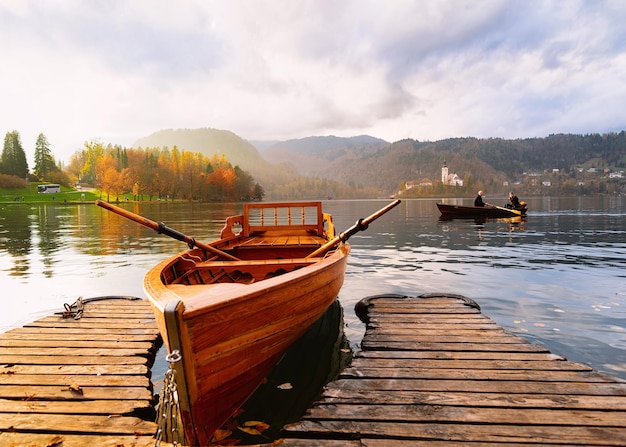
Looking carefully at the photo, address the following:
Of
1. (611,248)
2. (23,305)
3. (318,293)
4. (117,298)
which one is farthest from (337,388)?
(611,248)

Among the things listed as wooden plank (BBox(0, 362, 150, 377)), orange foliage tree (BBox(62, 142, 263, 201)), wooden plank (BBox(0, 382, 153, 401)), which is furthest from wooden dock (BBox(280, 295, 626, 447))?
orange foliage tree (BBox(62, 142, 263, 201))

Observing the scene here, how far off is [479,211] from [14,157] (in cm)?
11902

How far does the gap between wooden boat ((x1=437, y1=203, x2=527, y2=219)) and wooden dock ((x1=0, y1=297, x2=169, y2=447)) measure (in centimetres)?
3599

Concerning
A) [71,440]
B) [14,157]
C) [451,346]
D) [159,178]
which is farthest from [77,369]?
[14,157]

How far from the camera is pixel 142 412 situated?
13.2 ft

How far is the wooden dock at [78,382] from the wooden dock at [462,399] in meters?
1.75

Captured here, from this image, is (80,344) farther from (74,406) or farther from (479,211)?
(479,211)

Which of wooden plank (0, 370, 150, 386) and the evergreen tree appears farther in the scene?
the evergreen tree

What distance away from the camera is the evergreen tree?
10094 cm

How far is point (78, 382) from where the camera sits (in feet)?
14.8

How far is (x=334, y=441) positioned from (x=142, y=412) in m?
2.14

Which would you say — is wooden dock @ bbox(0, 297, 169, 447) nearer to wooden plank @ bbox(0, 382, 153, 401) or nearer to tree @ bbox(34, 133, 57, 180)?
wooden plank @ bbox(0, 382, 153, 401)

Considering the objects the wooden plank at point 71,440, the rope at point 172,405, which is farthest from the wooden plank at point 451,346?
the wooden plank at point 71,440

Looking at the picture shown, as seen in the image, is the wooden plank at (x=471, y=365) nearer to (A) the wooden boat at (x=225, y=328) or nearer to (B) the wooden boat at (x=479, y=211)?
(A) the wooden boat at (x=225, y=328)
